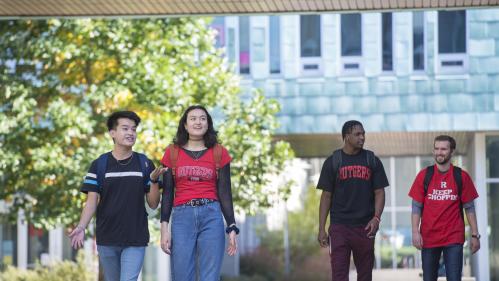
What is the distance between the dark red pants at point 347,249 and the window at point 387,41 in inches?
695

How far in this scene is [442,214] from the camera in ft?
39.5

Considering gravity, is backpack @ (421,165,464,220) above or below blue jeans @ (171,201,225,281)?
above

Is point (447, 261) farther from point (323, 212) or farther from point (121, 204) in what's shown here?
point (121, 204)

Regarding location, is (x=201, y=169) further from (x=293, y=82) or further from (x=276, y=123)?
(x=293, y=82)

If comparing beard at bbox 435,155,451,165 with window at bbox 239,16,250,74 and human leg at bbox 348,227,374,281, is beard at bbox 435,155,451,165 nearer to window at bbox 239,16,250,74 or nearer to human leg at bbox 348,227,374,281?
human leg at bbox 348,227,374,281

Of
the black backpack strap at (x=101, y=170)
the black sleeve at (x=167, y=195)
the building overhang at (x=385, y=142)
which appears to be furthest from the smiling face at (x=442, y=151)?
the building overhang at (x=385, y=142)

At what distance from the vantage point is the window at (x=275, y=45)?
3014 cm

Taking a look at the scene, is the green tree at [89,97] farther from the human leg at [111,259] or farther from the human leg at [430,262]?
the human leg at [111,259]

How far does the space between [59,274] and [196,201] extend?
19370 millimetres

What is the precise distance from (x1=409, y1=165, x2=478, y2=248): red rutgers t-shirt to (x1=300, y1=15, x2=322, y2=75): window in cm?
1761

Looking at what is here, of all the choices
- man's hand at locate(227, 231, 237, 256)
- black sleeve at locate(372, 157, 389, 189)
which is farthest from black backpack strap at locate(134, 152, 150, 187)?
black sleeve at locate(372, 157, 389, 189)

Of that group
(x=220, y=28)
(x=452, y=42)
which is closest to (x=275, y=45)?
(x=220, y=28)

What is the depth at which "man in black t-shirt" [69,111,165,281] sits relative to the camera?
1055cm

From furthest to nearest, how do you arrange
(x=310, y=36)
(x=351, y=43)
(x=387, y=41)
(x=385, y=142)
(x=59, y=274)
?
(x=385, y=142) < (x=310, y=36) < (x=351, y=43) < (x=387, y=41) < (x=59, y=274)
